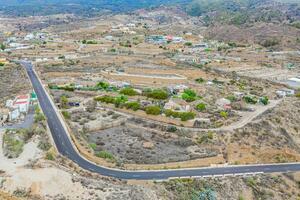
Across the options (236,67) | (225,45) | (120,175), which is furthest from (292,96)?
(225,45)

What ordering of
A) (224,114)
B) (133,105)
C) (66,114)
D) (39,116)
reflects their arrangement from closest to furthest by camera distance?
(39,116) < (66,114) < (224,114) < (133,105)

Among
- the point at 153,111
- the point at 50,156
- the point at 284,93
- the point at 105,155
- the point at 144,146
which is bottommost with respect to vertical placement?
the point at 144,146

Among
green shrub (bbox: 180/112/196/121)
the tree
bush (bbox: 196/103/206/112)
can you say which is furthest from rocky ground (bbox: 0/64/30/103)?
bush (bbox: 196/103/206/112)

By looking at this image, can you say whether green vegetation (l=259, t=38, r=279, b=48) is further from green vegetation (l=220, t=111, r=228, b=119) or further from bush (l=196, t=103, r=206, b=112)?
green vegetation (l=220, t=111, r=228, b=119)

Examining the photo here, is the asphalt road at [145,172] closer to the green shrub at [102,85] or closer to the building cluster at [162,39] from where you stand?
the green shrub at [102,85]

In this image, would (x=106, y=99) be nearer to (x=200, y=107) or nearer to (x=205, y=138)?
(x=200, y=107)

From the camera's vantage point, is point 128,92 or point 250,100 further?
point 128,92

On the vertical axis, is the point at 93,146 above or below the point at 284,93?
above

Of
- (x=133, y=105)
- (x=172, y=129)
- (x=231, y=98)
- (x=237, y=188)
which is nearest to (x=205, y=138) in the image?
(x=172, y=129)
